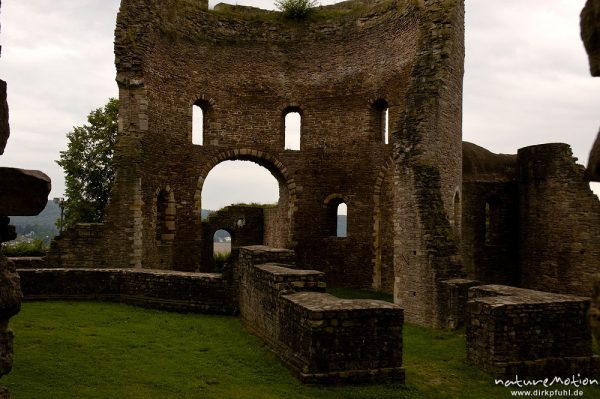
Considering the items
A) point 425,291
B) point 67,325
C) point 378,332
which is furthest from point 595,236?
point 67,325

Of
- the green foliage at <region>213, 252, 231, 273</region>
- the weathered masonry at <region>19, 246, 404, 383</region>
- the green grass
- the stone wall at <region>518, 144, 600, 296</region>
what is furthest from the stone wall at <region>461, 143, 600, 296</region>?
the green foliage at <region>213, 252, 231, 273</region>

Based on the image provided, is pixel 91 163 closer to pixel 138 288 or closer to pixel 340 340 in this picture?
pixel 138 288

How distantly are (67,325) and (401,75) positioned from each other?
13.0 metres

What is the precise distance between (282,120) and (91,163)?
1270cm

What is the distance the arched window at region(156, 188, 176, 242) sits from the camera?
19500 mm

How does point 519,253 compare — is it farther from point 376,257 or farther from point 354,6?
point 354,6

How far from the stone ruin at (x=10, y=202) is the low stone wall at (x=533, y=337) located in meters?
6.61

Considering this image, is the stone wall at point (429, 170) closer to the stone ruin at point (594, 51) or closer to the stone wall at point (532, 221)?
the stone wall at point (532, 221)

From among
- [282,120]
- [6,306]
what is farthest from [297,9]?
[6,306]

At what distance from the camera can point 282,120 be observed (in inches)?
854

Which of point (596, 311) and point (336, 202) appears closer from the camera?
point (596, 311)

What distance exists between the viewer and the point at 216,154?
67.8 feet

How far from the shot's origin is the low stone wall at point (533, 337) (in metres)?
8.61

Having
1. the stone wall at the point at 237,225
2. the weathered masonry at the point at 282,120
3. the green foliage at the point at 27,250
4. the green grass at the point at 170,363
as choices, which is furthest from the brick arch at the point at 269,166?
the green grass at the point at 170,363
